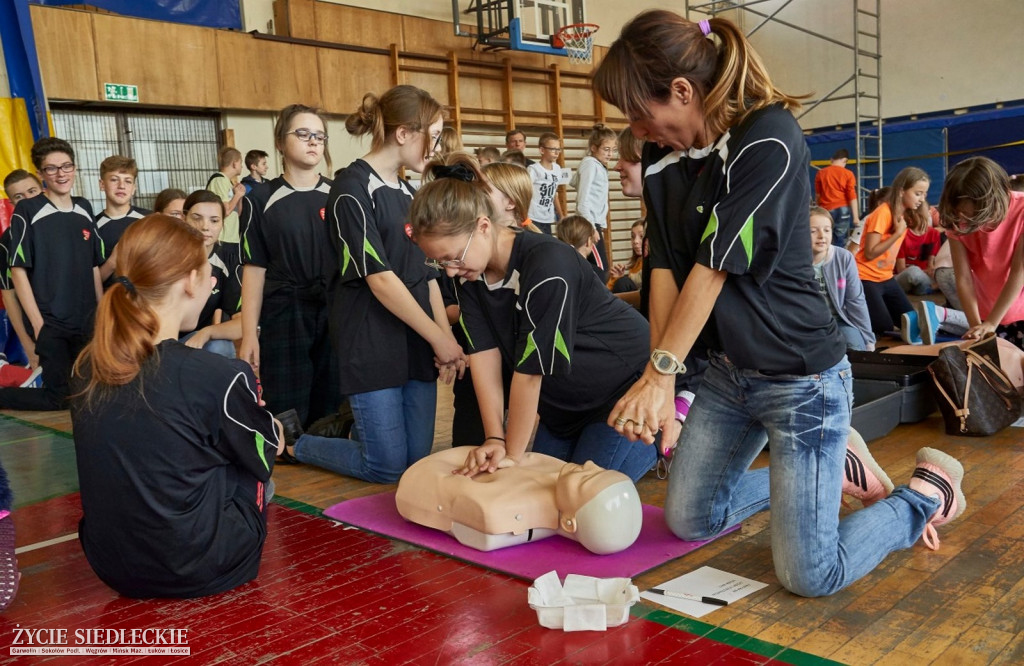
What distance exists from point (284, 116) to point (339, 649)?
220 centimetres

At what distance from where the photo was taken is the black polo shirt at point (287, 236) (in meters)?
3.41

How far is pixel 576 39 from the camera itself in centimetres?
1031

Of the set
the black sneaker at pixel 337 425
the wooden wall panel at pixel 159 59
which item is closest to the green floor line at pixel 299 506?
the black sneaker at pixel 337 425

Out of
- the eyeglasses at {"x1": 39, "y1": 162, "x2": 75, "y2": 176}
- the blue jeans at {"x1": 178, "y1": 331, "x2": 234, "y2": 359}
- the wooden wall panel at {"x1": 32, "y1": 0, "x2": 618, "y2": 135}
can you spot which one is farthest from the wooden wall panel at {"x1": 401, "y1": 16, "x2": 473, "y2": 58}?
the blue jeans at {"x1": 178, "y1": 331, "x2": 234, "y2": 359}

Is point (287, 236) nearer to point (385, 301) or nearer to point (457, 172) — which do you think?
point (385, 301)

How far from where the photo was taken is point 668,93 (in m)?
1.72

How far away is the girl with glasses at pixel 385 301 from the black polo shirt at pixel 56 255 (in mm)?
2529

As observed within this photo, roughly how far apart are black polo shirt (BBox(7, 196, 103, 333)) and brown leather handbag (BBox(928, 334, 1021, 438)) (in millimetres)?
4297

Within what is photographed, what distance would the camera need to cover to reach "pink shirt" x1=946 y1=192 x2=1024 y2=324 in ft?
11.5

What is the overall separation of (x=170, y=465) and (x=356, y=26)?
25.9 ft

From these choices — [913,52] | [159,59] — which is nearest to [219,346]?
[159,59]

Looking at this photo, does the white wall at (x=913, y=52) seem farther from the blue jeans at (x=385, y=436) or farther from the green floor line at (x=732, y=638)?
the green floor line at (x=732, y=638)

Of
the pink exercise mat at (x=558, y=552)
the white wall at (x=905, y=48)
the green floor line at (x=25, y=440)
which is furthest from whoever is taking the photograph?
the white wall at (x=905, y=48)

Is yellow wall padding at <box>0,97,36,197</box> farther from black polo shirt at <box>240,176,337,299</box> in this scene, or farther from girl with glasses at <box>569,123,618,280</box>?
girl with glasses at <box>569,123,618,280</box>
